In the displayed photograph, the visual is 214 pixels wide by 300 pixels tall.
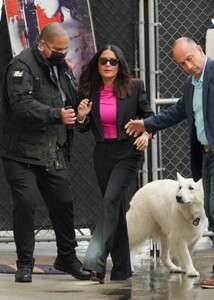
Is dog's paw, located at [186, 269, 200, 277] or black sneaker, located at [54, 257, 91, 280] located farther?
dog's paw, located at [186, 269, 200, 277]

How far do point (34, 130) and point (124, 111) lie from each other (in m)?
0.76

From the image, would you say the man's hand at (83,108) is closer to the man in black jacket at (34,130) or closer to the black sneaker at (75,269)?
the man in black jacket at (34,130)

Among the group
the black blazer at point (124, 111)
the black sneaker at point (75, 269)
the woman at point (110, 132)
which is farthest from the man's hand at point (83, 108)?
the black sneaker at point (75, 269)

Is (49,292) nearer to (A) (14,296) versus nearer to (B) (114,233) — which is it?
(A) (14,296)

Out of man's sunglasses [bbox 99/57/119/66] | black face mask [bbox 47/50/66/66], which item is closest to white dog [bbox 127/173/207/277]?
man's sunglasses [bbox 99/57/119/66]

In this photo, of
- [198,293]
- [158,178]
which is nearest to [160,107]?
[158,178]

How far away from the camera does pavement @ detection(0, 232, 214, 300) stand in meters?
6.65

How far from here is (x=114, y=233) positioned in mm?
7449

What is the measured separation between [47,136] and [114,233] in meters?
0.98

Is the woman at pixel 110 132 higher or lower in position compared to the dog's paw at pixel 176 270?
higher

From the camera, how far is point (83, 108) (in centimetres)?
729

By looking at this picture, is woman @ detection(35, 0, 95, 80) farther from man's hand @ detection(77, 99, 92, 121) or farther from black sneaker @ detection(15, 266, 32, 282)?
black sneaker @ detection(15, 266, 32, 282)

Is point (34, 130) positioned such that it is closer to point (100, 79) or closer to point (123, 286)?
point (100, 79)

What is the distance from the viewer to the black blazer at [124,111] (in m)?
7.38
